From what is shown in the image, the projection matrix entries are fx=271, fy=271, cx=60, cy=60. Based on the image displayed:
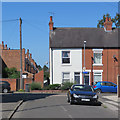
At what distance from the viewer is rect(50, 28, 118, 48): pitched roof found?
37.7m

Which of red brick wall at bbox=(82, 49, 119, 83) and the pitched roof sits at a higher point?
the pitched roof

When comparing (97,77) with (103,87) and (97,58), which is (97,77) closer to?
(97,58)

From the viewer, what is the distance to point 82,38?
128 ft

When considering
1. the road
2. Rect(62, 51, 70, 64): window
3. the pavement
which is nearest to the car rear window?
the pavement

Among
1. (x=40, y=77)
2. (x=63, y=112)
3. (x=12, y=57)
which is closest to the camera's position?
(x=63, y=112)

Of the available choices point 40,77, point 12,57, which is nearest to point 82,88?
point 40,77

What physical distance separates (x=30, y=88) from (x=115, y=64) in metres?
12.2

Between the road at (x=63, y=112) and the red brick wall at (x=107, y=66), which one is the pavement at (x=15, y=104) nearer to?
the road at (x=63, y=112)

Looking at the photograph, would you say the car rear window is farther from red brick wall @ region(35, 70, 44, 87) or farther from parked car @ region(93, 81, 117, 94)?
red brick wall @ region(35, 70, 44, 87)

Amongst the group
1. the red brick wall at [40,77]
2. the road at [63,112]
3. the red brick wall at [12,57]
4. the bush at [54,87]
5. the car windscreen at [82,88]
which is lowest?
the road at [63,112]

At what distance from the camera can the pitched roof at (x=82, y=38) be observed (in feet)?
124

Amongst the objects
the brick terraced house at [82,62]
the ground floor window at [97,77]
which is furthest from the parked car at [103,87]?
the ground floor window at [97,77]

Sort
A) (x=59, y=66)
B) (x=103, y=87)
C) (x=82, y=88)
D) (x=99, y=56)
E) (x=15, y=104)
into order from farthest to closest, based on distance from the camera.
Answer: (x=99, y=56)
(x=59, y=66)
(x=103, y=87)
(x=82, y=88)
(x=15, y=104)

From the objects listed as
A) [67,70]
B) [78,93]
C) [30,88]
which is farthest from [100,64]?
[78,93]
